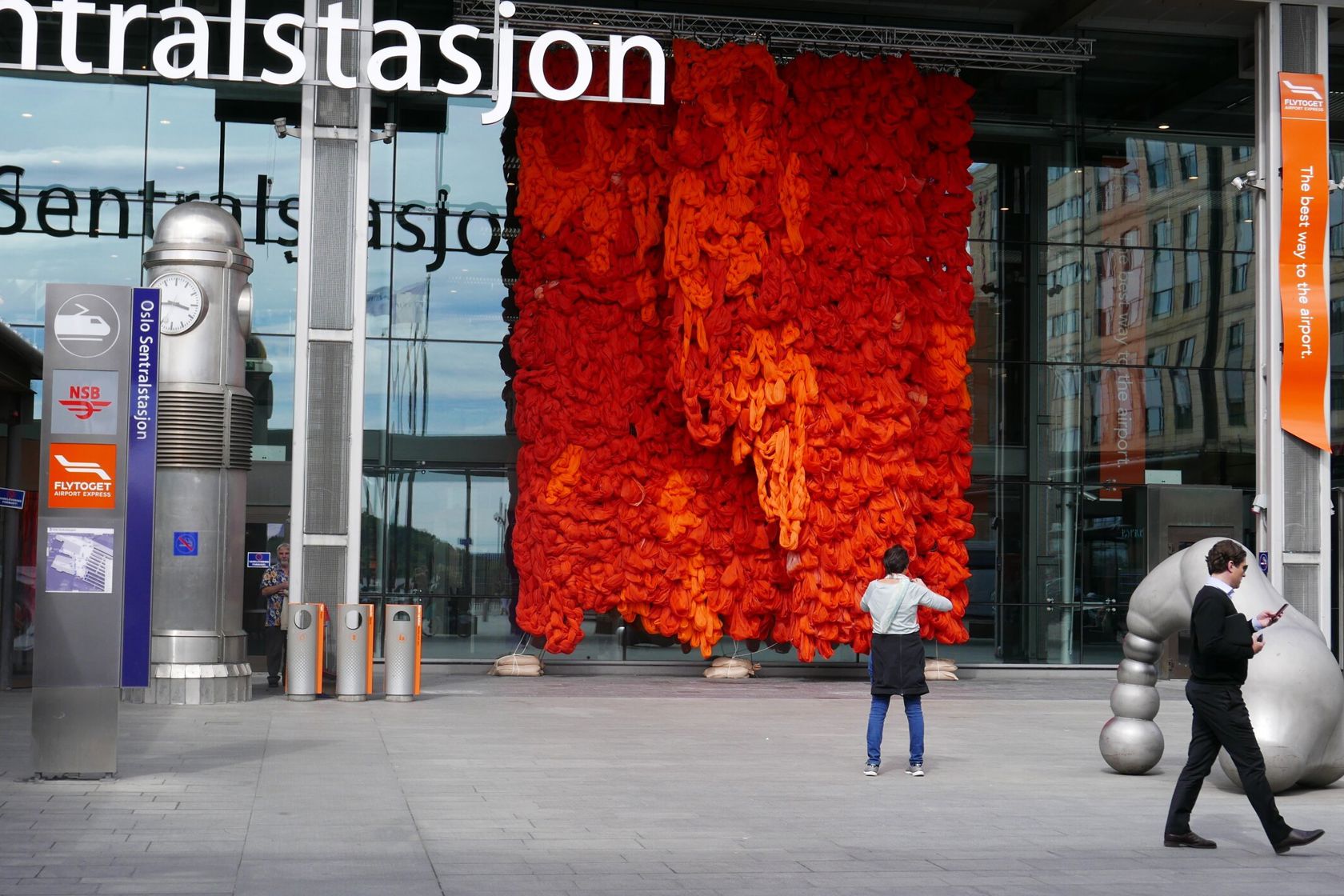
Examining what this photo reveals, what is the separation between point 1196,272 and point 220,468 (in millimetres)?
16750

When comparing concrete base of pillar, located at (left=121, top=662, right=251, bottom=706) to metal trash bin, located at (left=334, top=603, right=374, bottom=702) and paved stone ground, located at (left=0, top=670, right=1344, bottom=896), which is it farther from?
metal trash bin, located at (left=334, top=603, right=374, bottom=702)

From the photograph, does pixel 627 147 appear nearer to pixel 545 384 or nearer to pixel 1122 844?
pixel 545 384

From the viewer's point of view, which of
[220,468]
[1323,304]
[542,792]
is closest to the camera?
[542,792]

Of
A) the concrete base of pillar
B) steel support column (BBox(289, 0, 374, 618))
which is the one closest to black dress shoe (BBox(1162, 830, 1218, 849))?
the concrete base of pillar

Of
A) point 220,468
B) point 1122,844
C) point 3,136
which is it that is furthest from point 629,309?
point 1122,844

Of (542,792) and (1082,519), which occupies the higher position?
(1082,519)

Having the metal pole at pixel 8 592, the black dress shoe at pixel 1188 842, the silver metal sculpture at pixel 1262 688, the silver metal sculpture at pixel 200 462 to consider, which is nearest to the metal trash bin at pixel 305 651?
the silver metal sculpture at pixel 200 462

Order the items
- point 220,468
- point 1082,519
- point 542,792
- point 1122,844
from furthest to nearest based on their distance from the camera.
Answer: point 1082,519 < point 220,468 < point 542,792 < point 1122,844

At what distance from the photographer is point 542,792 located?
10.5m

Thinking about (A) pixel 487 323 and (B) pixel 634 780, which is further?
(A) pixel 487 323

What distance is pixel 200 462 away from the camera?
53.9 ft

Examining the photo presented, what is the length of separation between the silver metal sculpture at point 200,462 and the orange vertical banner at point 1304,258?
1401cm

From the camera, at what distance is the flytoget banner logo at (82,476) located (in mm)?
10625

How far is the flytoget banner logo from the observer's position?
1062 cm
